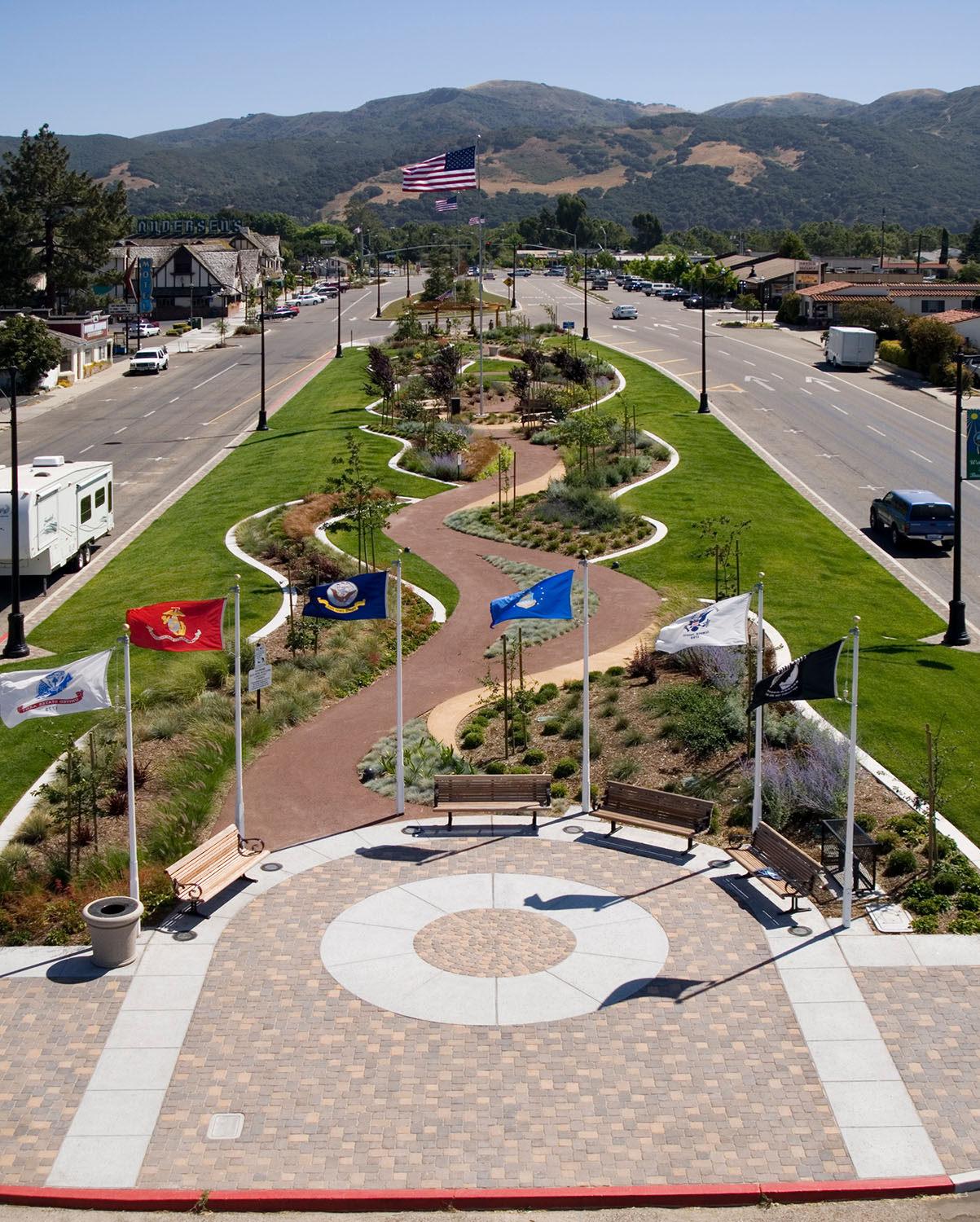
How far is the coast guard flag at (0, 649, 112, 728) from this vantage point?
17984 mm

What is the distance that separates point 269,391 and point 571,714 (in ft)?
159

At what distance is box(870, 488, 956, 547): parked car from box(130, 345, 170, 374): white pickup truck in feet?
175

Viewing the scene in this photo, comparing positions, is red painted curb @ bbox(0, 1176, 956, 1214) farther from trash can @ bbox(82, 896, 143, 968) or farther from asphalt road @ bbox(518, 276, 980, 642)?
asphalt road @ bbox(518, 276, 980, 642)

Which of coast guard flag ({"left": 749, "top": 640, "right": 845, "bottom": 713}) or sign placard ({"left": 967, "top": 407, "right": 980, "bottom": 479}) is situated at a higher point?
sign placard ({"left": 967, "top": 407, "right": 980, "bottom": 479})

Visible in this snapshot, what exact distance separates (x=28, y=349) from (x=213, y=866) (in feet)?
191

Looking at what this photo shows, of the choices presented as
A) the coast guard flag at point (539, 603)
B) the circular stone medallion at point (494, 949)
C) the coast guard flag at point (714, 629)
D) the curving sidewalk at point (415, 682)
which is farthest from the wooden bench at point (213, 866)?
the coast guard flag at point (714, 629)

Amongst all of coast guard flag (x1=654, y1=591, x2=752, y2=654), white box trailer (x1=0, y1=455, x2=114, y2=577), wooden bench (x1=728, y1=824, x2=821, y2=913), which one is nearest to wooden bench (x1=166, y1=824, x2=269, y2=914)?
coast guard flag (x1=654, y1=591, x2=752, y2=654)

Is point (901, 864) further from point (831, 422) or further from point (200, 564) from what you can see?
point (831, 422)

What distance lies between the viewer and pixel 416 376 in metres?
67.1

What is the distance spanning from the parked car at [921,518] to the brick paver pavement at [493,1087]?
23.1 meters

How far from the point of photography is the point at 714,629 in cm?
2108

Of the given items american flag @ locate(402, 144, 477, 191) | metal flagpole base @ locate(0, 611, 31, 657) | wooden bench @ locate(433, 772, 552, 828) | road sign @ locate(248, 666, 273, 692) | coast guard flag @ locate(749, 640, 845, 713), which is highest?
american flag @ locate(402, 144, 477, 191)

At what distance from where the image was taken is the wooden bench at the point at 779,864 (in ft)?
63.7

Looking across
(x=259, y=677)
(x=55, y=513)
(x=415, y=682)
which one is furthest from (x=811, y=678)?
(x=55, y=513)
